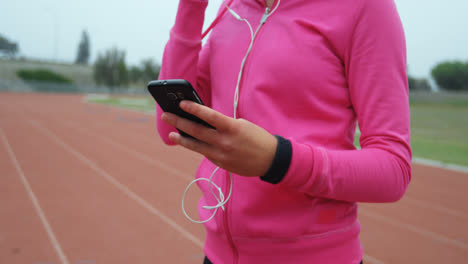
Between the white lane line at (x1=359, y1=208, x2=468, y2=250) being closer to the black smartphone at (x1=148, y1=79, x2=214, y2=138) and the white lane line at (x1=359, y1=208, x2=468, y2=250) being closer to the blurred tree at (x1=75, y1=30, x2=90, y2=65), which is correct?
the black smartphone at (x1=148, y1=79, x2=214, y2=138)

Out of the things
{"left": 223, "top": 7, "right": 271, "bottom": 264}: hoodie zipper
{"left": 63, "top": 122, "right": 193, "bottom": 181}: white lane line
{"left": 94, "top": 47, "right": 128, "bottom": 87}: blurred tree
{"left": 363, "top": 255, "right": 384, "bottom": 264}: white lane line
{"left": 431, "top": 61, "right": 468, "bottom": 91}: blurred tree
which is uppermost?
{"left": 223, "top": 7, "right": 271, "bottom": 264}: hoodie zipper

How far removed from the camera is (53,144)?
873cm

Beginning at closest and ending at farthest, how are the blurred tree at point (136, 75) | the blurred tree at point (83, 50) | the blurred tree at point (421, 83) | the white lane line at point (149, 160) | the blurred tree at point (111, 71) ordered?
1. the white lane line at point (149, 160)
2. the blurred tree at point (111, 71)
3. the blurred tree at point (136, 75)
4. the blurred tree at point (421, 83)
5. the blurred tree at point (83, 50)

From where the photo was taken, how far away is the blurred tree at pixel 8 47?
62.9 m

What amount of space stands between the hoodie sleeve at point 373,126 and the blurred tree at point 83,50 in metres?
81.3

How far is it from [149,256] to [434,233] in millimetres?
3106

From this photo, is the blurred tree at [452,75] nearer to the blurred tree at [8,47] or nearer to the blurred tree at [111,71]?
the blurred tree at [111,71]

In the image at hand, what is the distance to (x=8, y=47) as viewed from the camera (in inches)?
2489

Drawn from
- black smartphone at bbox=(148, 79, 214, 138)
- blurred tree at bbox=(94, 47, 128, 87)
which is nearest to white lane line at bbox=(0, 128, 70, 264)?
black smartphone at bbox=(148, 79, 214, 138)

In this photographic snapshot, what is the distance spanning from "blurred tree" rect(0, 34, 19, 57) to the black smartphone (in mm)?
75229

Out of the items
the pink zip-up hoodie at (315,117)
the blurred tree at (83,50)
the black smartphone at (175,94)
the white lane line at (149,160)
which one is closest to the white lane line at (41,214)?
the white lane line at (149,160)

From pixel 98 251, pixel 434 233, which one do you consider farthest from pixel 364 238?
pixel 98 251

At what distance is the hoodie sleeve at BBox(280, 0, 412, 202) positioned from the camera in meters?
0.72

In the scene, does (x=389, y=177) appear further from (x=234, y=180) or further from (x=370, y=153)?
(x=234, y=180)
